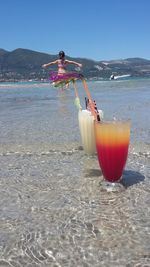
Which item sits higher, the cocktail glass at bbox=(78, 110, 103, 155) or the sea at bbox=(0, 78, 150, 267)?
the cocktail glass at bbox=(78, 110, 103, 155)

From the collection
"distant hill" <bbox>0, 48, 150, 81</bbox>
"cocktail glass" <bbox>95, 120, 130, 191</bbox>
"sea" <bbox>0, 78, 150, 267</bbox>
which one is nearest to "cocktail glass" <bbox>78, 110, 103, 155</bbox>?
"sea" <bbox>0, 78, 150, 267</bbox>

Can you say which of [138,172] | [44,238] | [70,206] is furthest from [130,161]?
[44,238]

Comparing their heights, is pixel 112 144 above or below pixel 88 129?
above

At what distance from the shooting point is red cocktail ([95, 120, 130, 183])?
3.54 meters

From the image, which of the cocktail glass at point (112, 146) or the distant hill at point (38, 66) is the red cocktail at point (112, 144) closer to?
the cocktail glass at point (112, 146)

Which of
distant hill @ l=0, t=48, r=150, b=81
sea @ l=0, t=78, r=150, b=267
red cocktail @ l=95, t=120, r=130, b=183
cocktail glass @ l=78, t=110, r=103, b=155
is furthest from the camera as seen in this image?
distant hill @ l=0, t=48, r=150, b=81

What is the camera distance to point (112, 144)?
3543 millimetres

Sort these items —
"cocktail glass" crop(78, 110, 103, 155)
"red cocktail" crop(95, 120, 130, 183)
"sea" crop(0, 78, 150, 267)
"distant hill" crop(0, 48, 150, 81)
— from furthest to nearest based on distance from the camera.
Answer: "distant hill" crop(0, 48, 150, 81) → "cocktail glass" crop(78, 110, 103, 155) → "red cocktail" crop(95, 120, 130, 183) → "sea" crop(0, 78, 150, 267)

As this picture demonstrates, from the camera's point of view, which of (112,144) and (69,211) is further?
(112,144)

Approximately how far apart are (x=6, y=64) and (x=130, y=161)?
92.0 m

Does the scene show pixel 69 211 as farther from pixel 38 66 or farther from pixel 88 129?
pixel 38 66

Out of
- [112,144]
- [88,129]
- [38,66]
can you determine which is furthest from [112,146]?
[38,66]

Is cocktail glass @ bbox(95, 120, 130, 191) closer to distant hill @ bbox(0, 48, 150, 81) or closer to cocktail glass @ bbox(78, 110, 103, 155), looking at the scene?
cocktail glass @ bbox(78, 110, 103, 155)

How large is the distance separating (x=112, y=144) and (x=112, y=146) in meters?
0.02
